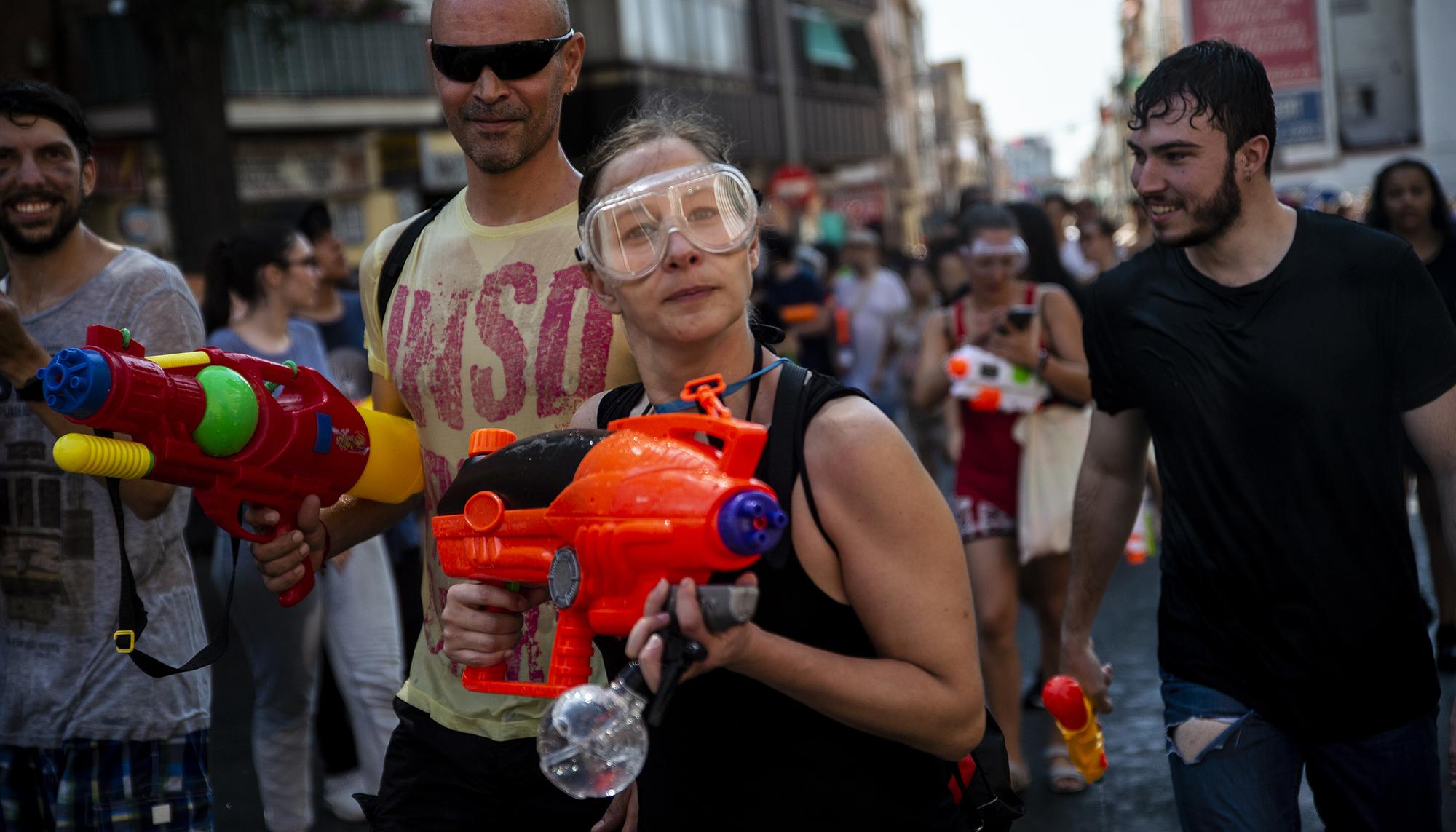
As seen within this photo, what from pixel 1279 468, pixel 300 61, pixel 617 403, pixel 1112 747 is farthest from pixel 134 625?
pixel 300 61

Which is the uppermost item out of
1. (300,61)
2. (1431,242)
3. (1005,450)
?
(300,61)

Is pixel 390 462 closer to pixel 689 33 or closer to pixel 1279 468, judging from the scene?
pixel 1279 468

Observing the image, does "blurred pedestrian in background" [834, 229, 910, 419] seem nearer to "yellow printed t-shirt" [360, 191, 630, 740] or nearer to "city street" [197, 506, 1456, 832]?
"city street" [197, 506, 1456, 832]

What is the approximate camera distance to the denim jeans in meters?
2.91

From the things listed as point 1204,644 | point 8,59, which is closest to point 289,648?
point 1204,644

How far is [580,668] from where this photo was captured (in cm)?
193

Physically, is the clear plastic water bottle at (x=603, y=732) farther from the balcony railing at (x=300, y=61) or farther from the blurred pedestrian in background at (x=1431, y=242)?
the balcony railing at (x=300, y=61)

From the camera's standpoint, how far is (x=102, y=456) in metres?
2.37

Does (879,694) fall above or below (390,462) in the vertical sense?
below

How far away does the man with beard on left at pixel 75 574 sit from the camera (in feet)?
10.7

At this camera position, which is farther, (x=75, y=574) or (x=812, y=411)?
(x=75, y=574)

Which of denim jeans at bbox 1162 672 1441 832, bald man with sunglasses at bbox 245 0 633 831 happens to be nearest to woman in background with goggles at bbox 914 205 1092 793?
denim jeans at bbox 1162 672 1441 832

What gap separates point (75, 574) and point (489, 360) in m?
1.21

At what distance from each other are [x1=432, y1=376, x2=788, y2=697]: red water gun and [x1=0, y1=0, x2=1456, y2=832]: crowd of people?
0.12m
